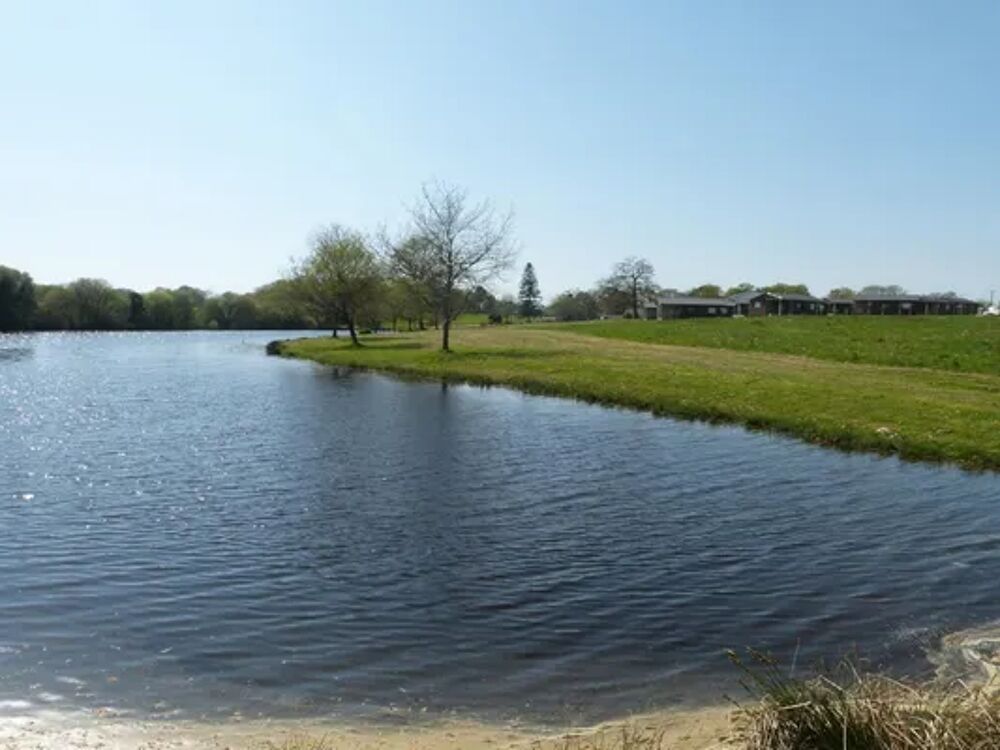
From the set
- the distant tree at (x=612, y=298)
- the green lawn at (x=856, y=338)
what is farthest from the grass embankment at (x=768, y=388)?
the distant tree at (x=612, y=298)

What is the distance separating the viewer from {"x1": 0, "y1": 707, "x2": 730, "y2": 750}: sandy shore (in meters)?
7.34

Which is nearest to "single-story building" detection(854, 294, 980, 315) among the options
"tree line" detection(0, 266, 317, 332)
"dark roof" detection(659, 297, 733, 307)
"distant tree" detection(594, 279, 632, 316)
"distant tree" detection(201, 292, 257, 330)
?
"dark roof" detection(659, 297, 733, 307)

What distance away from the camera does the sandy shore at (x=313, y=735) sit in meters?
7.34

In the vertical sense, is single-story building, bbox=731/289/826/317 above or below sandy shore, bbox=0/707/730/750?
above

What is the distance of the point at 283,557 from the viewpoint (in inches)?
542

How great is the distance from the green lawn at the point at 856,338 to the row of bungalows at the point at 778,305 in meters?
54.2

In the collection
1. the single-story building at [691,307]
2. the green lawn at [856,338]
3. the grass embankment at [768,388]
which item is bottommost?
the grass embankment at [768,388]

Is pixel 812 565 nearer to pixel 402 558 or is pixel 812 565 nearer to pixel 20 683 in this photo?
pixel 402 558

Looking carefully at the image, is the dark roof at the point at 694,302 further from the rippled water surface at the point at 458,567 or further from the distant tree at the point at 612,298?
the rippled water surface at the point at 458,567

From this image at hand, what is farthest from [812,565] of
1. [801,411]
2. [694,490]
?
[801,411]

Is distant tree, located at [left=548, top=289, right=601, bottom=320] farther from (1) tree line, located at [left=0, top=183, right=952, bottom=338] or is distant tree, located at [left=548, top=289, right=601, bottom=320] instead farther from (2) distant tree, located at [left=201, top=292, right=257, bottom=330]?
(2) distant tree, located at [left=201, top=292, right=257, bottom=330]

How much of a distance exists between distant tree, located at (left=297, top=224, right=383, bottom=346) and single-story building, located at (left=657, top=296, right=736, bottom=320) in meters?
78.4

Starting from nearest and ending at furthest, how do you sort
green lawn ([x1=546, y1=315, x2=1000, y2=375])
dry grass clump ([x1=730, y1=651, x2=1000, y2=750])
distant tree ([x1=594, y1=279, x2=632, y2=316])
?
dry grass clump ([x1=730, y1=651, x2=1000, y2=750]) → green lawn ([x1=546, y1=315, x2=1000, y2=375]) → distant tree ([x1=594, y1=279, x2=632, y2=316])

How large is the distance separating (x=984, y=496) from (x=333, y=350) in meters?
60.5
